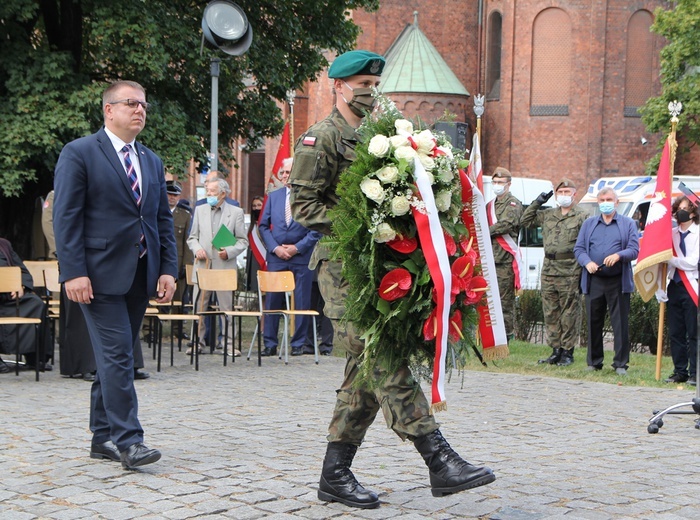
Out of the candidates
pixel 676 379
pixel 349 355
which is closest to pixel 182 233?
pixel 676 379

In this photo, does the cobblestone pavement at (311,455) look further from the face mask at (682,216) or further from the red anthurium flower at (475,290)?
the face mask at (682,216)

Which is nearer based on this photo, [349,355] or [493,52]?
[349,355]

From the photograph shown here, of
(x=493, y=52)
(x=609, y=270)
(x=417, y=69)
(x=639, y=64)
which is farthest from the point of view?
(x=493, y=52)

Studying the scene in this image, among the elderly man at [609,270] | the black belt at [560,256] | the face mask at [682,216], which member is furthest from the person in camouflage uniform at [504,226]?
the face mask at [682,216]

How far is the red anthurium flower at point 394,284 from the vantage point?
530cm

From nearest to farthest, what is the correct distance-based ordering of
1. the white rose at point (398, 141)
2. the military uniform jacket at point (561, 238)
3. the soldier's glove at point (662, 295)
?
the white rose at point (398, 141)
the soldier's glove at point (662, 295)
the military uniform jacket at point (561, 238)

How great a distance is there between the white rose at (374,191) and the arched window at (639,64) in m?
39.1

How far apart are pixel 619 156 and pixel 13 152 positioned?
30.0 metres

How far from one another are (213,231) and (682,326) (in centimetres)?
601

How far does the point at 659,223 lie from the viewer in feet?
39.0

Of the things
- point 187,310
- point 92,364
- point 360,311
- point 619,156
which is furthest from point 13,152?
point 619,156

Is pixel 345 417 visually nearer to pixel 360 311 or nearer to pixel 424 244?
pixel 360 311

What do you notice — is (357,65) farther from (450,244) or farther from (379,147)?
(450,244)

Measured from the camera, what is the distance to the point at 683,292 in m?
12.3
